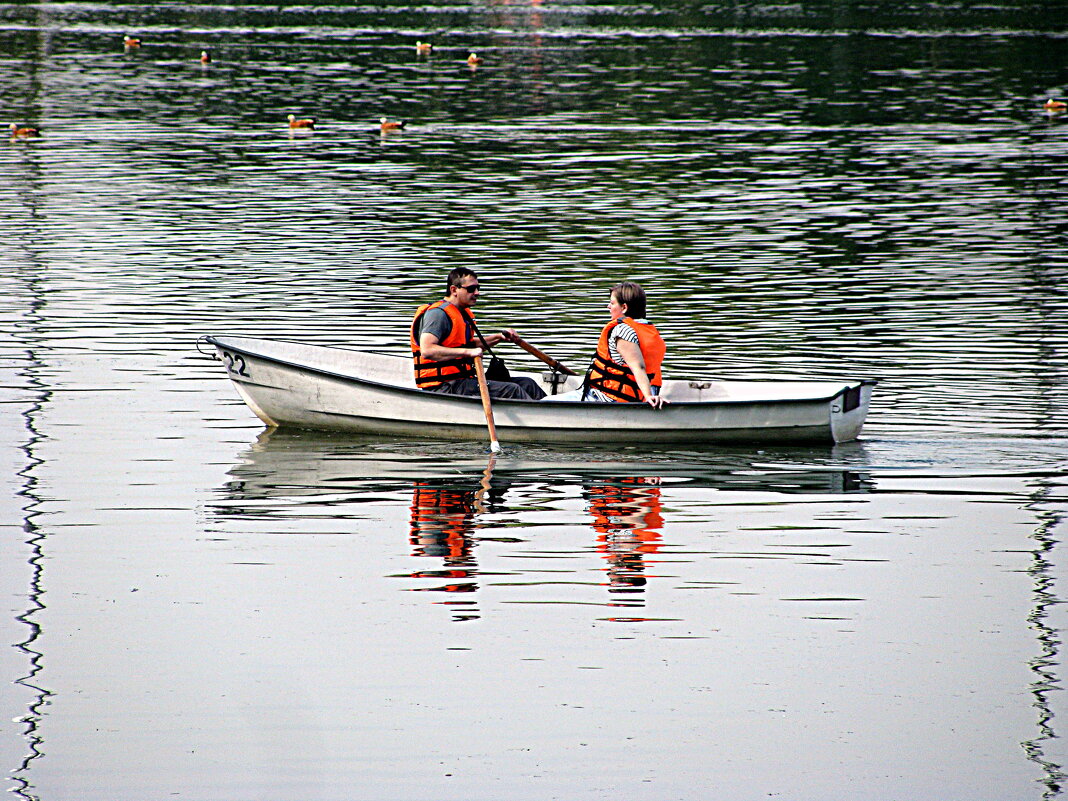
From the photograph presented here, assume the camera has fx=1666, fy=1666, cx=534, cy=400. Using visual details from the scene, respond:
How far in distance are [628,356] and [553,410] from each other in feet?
2.44

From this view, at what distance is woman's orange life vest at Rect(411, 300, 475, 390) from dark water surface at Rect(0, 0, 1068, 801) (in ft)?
1.99

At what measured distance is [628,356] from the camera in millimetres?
13055

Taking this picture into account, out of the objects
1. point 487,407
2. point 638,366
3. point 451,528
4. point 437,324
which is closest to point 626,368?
point 638,366

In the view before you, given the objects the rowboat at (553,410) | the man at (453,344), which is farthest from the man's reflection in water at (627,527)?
the man at (453,344)

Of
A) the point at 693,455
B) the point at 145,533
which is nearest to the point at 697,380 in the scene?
the point at 693,455

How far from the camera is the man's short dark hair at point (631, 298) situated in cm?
1317

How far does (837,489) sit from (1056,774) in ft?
16.1

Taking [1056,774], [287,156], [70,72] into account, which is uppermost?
[70,72]

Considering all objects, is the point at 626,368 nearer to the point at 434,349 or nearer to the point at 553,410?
the point at 553,410

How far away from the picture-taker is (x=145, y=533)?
10914 mm

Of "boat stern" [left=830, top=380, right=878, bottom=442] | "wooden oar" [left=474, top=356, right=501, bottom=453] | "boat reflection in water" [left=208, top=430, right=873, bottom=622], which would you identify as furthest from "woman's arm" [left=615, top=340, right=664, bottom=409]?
"boat stern" [left=830, top=380, right=878, bottom=442]

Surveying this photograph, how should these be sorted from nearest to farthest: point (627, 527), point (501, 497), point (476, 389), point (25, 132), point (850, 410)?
point (627, 527) < point (501, 497) < point (850, 410) < point (476, 389) < point (25, 132)

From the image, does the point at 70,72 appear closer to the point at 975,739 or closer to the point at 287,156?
the point at 287,156

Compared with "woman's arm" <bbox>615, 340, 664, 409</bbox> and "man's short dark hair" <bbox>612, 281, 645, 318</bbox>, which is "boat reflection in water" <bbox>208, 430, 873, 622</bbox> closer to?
"woman's arm" <bbox>615, 340, 664, 409</bbox>
